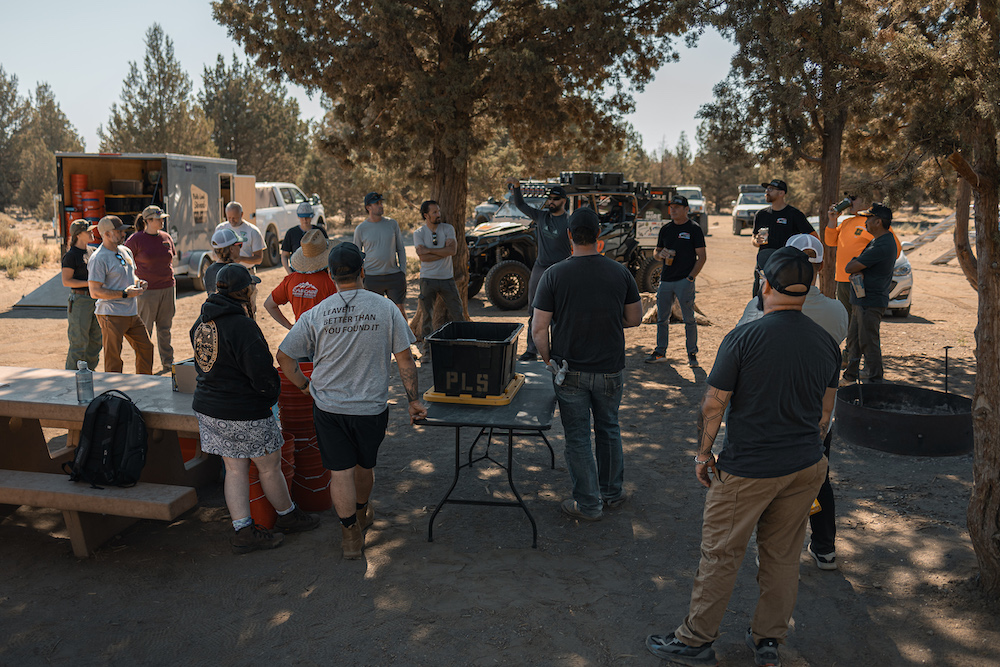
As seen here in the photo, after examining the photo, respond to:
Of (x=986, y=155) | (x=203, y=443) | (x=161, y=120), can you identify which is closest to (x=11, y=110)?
(x=161, y=120)

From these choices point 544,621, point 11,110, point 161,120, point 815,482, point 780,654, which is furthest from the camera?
point 11,110

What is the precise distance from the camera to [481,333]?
5.22m

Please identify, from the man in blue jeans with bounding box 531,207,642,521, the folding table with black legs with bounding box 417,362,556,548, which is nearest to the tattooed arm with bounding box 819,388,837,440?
the man in blue jeans with bounding box 531,207,642,521

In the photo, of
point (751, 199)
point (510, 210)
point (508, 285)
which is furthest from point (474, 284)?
point (751, 199)

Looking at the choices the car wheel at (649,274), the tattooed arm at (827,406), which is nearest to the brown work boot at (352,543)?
the tattooed arm at (827,406)

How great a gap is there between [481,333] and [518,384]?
0.53m

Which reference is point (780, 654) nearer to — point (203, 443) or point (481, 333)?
point (481, 333)

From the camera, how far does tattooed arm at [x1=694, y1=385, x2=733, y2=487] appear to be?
3227 millimetres

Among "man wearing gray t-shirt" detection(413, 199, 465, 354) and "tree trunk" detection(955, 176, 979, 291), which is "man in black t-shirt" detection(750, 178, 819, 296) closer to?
"tree trunk" detection(955, 176, 979, 291)

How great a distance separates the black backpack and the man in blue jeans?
7.99ft

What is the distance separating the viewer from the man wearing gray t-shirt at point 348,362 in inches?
165

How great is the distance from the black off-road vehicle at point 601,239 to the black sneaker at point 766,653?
9.32 metres

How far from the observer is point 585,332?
4.63 m

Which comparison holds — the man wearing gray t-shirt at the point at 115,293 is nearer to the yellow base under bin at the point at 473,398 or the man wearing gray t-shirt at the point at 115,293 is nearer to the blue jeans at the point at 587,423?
the yellow base under bin at the point at 473,398
